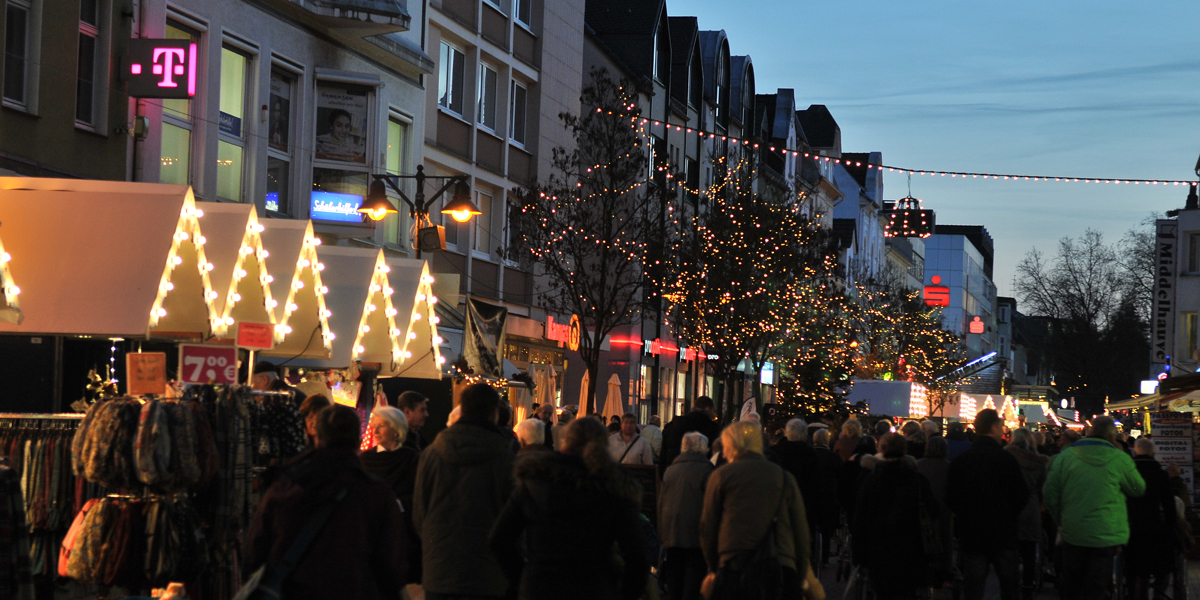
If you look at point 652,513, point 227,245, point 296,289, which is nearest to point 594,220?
point 296,289

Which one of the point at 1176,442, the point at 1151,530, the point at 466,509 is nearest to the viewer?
the point at 466,509

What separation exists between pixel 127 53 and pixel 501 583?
41.5ft

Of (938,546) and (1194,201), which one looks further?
(1194,201)

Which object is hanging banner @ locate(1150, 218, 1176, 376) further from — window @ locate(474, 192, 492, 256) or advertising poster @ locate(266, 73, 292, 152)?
advertising poster @ locate(266, 73, 292, 152)

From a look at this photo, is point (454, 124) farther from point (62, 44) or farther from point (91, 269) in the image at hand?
point (91, 269)

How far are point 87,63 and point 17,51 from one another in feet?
4.35

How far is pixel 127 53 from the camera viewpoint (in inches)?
704

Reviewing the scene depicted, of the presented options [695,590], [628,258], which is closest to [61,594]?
[695,590]

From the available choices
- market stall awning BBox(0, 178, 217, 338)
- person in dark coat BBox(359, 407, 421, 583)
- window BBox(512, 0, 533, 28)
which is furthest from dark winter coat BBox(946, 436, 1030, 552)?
window BBox(512, 0, 533, 28)

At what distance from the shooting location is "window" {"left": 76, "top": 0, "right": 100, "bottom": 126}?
17.4 meters

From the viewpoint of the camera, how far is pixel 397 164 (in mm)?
26391

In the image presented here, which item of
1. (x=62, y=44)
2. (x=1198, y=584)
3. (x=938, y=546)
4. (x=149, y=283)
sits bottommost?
(x=1198, y=584)

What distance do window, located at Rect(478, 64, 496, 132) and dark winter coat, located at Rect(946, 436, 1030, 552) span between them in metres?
20.7

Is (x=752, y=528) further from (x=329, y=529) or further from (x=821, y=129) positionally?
(x=821, y=129)
